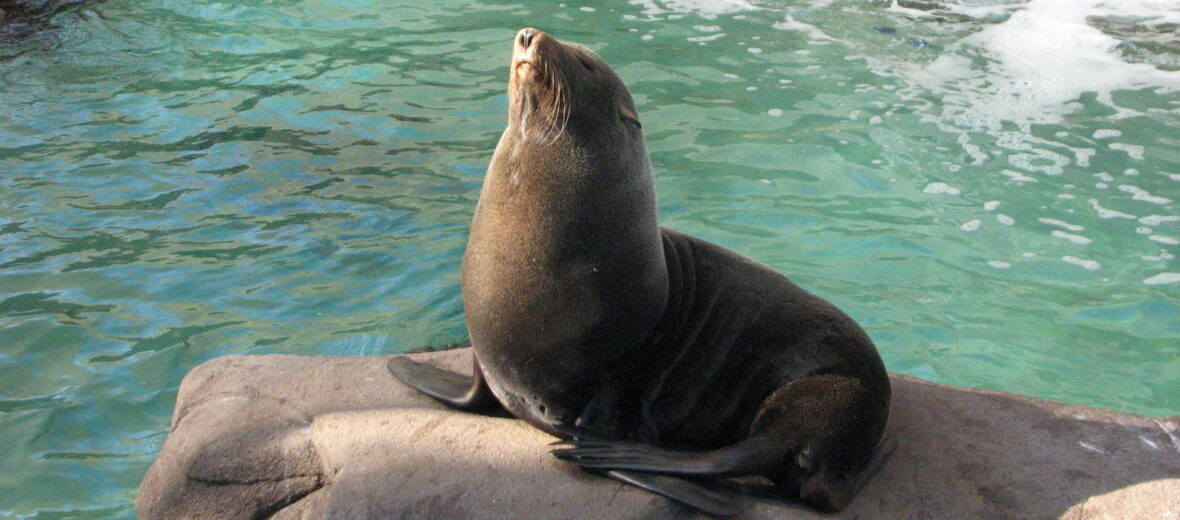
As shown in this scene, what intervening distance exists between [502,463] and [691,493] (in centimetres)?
63

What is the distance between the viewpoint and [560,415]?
11.2ft

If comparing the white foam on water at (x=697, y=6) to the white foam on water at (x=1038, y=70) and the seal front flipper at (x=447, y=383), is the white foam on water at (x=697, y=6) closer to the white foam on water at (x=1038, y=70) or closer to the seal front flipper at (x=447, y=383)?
the white foam on water at (x=1038, y=70)

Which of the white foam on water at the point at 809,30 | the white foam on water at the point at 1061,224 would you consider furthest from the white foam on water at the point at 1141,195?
the white foam on water at the point at 809,30

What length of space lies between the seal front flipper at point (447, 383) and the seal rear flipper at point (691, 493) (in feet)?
2.41

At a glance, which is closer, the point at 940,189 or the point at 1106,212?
the point at 1106,212

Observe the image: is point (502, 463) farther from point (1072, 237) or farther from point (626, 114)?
point (1072, 237)

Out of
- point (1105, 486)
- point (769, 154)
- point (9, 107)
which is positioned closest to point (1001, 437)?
point (1105, 486)

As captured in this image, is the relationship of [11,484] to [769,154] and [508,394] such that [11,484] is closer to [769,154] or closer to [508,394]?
[508,394]

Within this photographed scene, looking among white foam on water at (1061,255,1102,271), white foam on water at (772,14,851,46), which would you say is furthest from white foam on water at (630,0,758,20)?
white foam on water at (1061,255,1102,271)

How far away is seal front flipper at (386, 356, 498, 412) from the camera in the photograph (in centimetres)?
366

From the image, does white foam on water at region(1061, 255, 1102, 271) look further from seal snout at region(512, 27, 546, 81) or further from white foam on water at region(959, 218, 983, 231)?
seal snout at region(512, 27, 546, 81)

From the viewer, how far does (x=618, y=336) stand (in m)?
3.35

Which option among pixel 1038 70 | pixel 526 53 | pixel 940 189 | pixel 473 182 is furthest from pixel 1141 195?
pixel 526 53

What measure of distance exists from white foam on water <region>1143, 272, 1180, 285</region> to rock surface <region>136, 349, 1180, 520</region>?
2.72 meters
